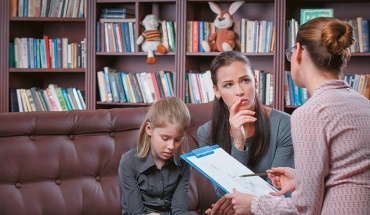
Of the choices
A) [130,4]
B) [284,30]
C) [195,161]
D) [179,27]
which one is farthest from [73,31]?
[195,161]

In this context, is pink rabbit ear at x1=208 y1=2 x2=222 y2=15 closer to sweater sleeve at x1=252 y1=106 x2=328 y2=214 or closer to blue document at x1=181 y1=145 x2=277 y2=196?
blue document at x1=181 y1=145 x2=277 y2=196

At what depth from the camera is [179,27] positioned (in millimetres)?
4777

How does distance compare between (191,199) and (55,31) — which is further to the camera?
(55,31)

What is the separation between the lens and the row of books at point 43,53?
16.7ft

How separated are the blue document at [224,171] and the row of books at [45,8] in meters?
3.20

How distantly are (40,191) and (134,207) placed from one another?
1.56 feet

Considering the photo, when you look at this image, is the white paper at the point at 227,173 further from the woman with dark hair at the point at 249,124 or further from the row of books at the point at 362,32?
the row of books at the point at 362,32

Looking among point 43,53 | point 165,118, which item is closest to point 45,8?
point 43,53

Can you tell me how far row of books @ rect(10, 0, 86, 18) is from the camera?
5043mm

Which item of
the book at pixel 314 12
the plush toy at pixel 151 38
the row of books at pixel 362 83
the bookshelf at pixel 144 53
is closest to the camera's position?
the row of books at pixel 362 83

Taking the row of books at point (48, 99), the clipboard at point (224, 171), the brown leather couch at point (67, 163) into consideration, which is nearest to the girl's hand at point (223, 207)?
the clipboard at point (224, 171)

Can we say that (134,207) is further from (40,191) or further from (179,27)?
(179,27)

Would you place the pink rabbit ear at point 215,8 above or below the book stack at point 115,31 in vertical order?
above

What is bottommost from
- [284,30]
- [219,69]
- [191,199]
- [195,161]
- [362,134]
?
[191,199]
